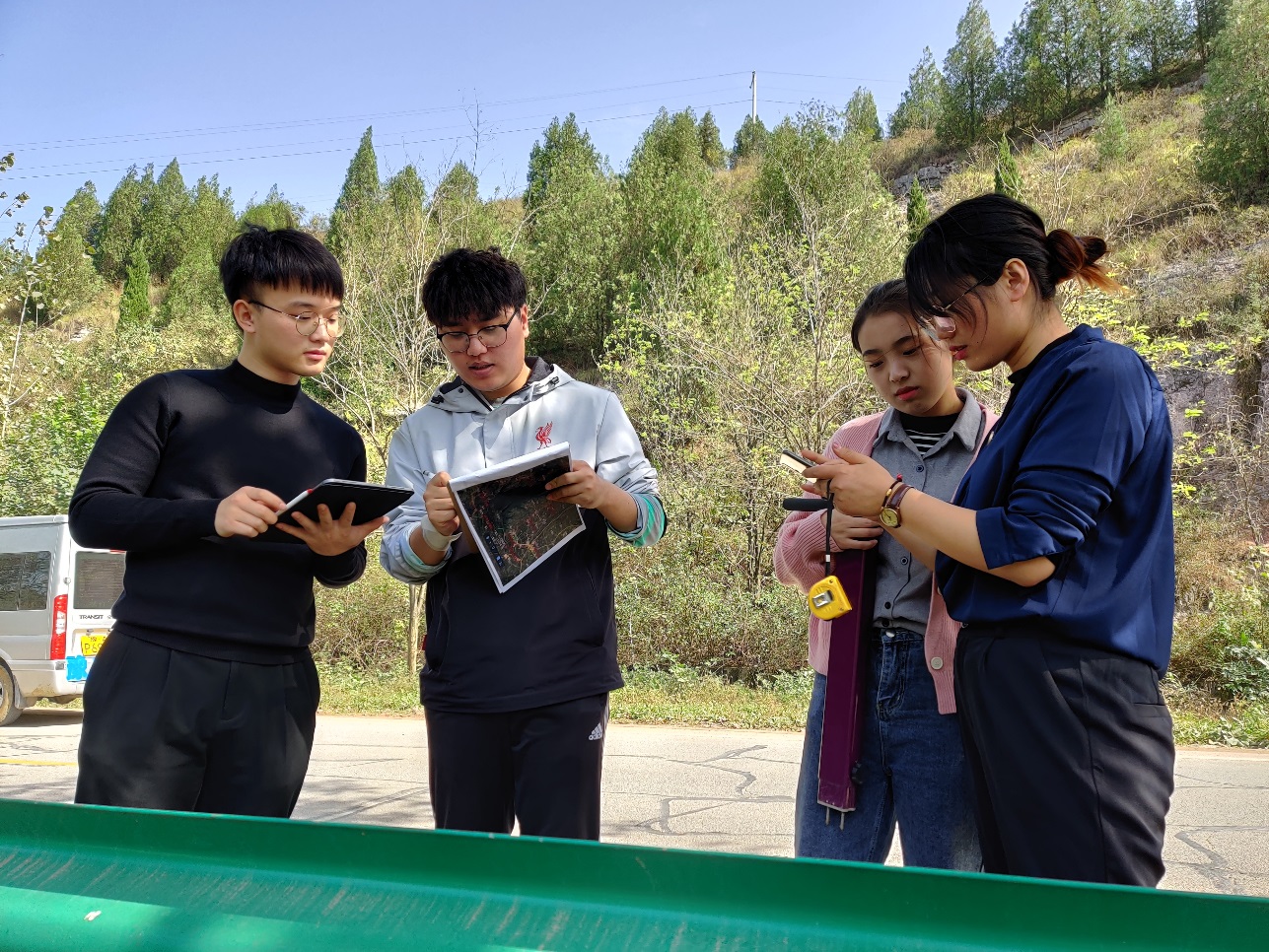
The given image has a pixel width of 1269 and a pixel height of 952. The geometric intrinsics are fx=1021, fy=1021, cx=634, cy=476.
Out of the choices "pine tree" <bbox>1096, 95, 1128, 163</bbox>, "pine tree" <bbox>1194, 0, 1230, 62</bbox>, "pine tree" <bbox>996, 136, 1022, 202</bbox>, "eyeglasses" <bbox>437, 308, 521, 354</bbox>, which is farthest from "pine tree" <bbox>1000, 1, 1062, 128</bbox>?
"eyeglasses" <bbox>437, 308, 521, 354</bbox>

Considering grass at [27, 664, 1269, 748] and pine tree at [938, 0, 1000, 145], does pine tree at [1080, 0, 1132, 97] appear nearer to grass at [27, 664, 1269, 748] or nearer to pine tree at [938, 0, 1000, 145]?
pine tree at [938, 0, 1000, 145]

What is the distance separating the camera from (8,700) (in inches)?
422

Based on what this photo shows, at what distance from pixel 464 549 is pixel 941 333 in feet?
3.95

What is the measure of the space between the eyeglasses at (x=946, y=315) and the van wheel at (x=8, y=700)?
450 inches

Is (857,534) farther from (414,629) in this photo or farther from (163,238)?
(163,238)

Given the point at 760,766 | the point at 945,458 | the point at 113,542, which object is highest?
the point at 945,458

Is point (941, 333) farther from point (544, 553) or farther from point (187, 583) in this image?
point (187, 583)

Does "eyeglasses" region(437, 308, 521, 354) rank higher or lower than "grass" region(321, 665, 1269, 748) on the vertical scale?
higher

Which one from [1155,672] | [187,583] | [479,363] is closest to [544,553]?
[479,363]

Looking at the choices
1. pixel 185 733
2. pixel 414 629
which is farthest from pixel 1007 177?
pixel 185 733

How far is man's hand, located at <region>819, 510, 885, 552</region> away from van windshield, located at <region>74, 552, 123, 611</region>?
9.91 metres

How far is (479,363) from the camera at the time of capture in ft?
8.46

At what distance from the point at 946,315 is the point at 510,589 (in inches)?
45.3

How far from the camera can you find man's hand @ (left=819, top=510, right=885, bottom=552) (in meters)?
2.30
